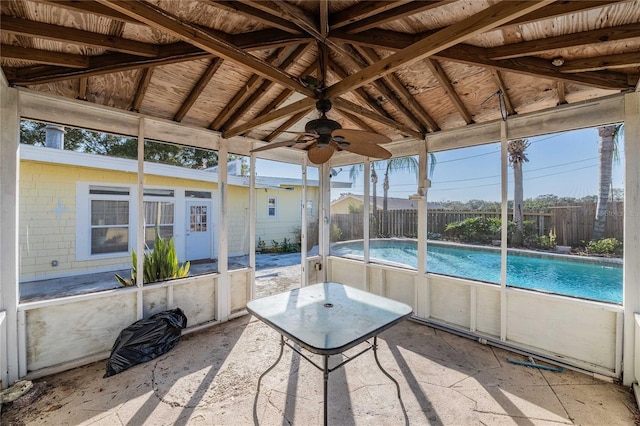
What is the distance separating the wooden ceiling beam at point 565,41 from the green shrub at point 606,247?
1.95 metres


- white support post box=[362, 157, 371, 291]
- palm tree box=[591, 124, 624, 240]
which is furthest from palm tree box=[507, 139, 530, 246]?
white support post box=[362, 157, 371, 291]

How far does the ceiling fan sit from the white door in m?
5.90

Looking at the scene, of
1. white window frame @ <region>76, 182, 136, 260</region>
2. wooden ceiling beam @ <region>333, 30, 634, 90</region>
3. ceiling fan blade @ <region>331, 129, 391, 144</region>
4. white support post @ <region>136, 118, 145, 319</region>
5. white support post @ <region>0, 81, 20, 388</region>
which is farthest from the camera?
white window frame @ <region>76, 182, 136, 260</region>

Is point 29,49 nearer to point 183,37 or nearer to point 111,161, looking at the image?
point 183,37

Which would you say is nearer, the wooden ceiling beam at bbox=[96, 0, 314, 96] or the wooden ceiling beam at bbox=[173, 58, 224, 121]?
the wooden ceiling beam at bbox=[96, 0, 314, 96]

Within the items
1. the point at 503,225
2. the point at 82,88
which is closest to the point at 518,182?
the point at 503,225

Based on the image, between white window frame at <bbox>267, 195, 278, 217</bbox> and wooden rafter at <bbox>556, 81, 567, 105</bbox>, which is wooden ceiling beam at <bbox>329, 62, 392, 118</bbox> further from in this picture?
white window frame at <bbox>267, 195, 278, 217</bbox>

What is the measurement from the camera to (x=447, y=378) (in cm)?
245

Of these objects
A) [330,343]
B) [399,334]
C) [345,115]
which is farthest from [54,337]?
[345,115]

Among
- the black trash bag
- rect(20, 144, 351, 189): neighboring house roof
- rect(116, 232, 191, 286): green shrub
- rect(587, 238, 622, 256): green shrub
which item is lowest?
the black trash bag

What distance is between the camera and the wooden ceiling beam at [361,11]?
1.74 m

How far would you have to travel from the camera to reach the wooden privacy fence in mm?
2834

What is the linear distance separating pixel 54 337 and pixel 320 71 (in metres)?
3.59

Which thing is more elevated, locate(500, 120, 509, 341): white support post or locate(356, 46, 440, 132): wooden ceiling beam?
locate(356, 46, 440, 132): wooden ceiling beam
